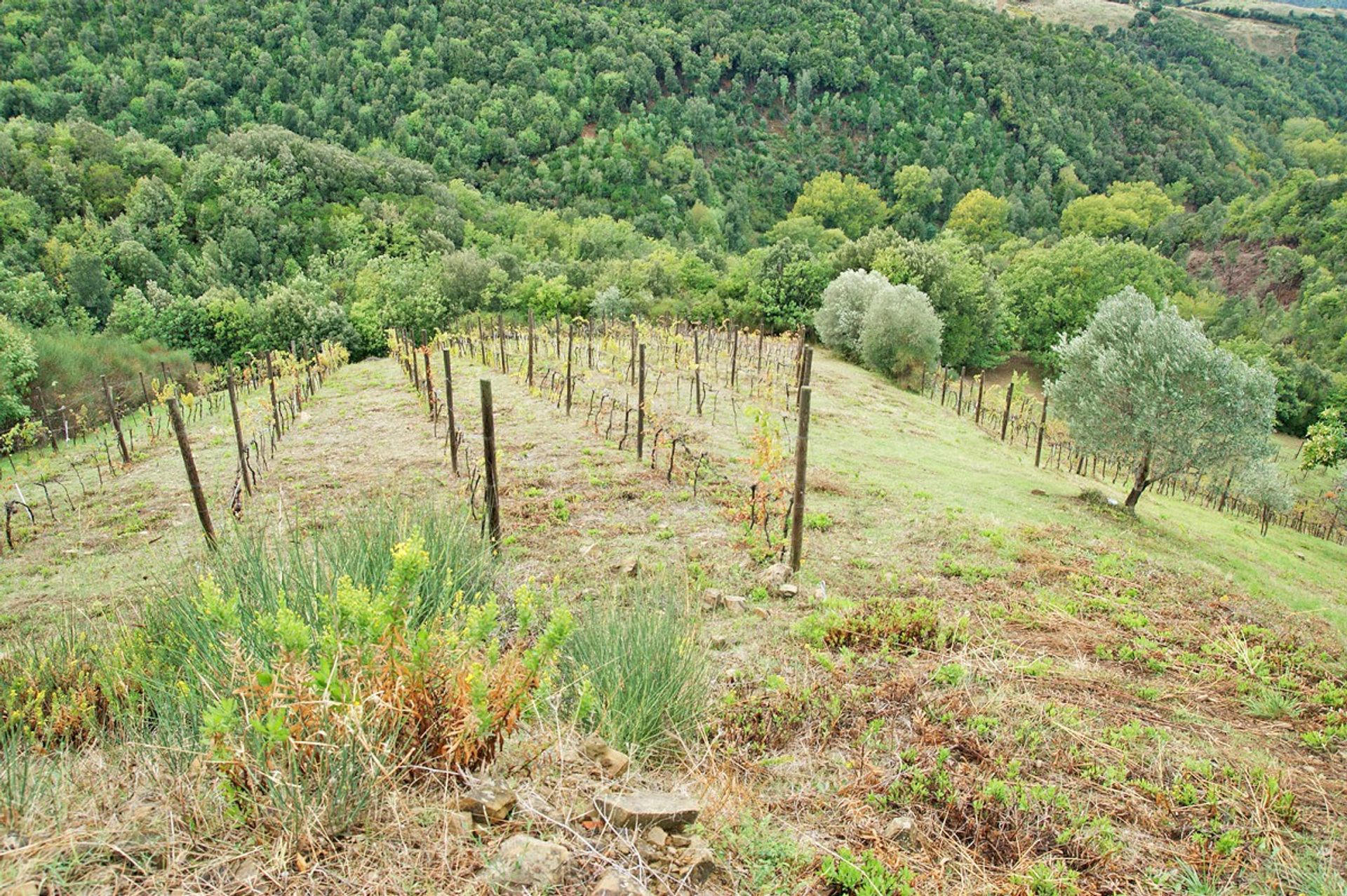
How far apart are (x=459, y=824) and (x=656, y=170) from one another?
88716mm

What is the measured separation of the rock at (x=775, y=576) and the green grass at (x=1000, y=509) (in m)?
1.36

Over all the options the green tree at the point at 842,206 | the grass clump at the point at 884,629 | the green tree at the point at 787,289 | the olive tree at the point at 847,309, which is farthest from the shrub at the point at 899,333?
the green tree at the point at 842,206

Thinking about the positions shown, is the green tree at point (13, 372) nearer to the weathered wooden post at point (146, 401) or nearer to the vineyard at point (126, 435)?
the vineyard at point (126, 435)

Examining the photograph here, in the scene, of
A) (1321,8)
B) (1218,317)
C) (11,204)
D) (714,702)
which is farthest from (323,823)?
(1321,8)

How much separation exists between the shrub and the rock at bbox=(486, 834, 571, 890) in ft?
97.0

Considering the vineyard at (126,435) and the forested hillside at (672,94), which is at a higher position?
the forested hillside at (672,94)

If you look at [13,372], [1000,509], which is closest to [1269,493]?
[1000,509]

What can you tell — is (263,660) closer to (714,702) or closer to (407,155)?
(714,702)

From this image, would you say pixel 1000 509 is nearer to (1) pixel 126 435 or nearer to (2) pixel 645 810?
(2) pixel 645 810

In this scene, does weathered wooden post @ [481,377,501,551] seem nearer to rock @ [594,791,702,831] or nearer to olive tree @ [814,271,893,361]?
rock @ [594,791,702,831]

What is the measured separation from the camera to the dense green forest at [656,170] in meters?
40.3

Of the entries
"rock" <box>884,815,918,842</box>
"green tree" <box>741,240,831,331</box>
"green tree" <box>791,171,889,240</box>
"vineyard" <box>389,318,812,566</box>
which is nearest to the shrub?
"vineyard" <box>389,318,812,566</box>

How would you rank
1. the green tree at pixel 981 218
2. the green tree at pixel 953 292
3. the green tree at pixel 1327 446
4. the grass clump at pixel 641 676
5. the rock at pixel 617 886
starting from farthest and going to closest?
the green tree at pixel 981 218, the green tree at pixel 953 292, the green tree at pixel 1327 446, the grass clump at pixel 641 676, the rock at pixel 617 886

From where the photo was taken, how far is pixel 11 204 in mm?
45812
